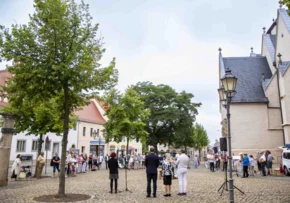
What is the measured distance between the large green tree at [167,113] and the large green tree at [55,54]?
1264 inches

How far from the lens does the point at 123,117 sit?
28922 mm

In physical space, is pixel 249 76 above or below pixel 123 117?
above

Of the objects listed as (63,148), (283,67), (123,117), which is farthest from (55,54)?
(283,67)

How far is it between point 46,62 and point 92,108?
43.5 m

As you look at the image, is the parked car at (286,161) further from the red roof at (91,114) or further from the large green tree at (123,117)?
the red roof at (91,114)

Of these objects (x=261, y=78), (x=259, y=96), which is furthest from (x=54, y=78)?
(x=261, y=78)

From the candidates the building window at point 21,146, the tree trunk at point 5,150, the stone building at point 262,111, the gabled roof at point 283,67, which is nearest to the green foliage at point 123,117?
the stone building at point 262,111

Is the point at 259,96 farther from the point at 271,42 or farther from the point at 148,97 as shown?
the point at 148,97

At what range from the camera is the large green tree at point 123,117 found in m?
28.7

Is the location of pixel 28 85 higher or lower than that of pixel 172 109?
lower

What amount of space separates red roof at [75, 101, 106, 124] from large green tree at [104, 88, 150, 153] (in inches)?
670

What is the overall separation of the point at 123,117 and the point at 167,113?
15.1 metres

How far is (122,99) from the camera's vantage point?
29.8 metres

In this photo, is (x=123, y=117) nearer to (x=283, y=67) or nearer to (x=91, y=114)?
(x=283, y=67)
